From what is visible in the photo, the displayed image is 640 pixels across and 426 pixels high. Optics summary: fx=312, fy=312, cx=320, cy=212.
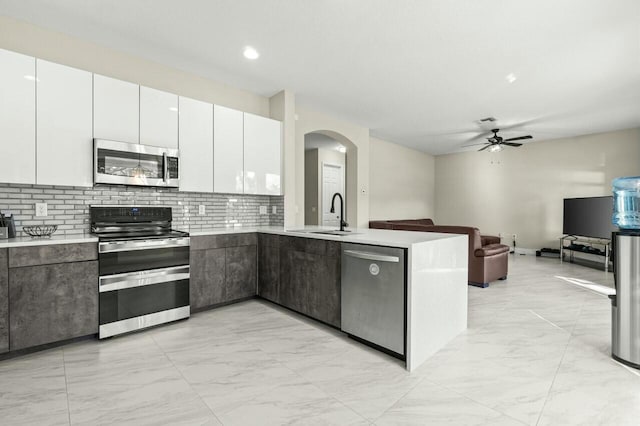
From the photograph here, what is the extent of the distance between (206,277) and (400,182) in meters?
6.12

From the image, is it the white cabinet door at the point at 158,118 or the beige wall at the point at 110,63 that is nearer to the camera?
the beige wall at the point at 110,63

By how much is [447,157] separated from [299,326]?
7.95m

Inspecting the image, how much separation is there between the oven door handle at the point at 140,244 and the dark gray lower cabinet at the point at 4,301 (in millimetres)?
575

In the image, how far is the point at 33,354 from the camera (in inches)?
96.7

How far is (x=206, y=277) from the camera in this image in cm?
341

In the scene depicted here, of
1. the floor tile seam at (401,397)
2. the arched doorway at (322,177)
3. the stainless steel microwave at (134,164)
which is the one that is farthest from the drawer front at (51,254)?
the arched doorway at (322,177)

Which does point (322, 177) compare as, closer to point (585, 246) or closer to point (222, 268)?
point (222, 268)

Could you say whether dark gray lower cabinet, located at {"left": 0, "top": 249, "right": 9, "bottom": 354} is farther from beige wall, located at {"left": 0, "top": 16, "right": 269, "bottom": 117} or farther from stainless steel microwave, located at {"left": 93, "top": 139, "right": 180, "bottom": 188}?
beige wall, located at {"left": 0, "top": 16, "right": 269, "bottom": 117}

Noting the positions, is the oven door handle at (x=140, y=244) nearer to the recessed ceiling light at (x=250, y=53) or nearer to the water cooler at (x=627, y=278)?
the recessed ceiling light at (x=250, y=53)

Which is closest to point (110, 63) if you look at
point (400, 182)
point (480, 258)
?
point (480, 258)

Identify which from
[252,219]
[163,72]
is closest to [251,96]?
[163,72]

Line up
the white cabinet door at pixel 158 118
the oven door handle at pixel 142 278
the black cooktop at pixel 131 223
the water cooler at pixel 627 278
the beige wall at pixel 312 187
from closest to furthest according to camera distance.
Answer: the water cooler at pixel 627 278, the oven door handle at pixel 142 278, the black cooktop at pixel 131 223, the white cabinet door at pixel 158 118, the beige wall at pixel 312 187

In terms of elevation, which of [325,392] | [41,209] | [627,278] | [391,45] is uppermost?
[391,45]

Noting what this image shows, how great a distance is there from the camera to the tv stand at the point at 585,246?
19.2ft
